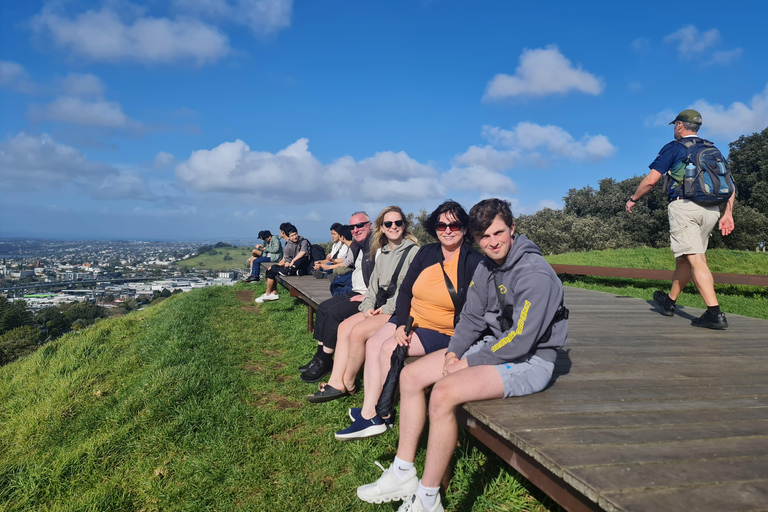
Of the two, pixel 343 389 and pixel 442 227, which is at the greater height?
pixel 442 227

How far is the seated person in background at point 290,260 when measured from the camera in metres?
9.70

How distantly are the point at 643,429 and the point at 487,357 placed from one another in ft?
2.67

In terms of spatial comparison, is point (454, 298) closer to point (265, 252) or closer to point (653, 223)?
point (265, 252)

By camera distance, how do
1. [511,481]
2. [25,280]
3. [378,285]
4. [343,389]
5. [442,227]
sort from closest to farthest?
1. [511,481]
2. [442,227]
3. [343,389]
4. [378,285]
5. [25,280]

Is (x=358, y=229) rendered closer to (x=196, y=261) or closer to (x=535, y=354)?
(x=535, y=354)

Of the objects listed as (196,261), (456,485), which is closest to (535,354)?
(456,485)

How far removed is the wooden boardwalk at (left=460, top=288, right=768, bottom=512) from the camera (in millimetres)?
1703

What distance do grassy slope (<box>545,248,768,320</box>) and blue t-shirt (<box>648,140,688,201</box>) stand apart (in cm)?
316

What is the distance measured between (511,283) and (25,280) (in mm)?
68095

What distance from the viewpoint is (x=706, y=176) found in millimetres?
4715

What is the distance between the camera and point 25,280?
55.6m

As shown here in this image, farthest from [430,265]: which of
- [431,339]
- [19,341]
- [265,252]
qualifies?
[19,341]

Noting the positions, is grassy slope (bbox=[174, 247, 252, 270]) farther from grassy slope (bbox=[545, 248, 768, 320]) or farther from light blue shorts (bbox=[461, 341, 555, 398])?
light blue shorts (bbox=[461, 341, 555, 398])

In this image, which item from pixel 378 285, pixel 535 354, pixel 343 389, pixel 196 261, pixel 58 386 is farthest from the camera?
pixel 196 261
